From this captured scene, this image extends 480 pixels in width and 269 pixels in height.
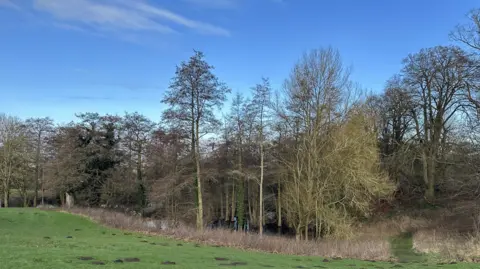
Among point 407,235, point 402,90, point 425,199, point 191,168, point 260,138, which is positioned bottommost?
point 407,235

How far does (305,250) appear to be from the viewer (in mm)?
19594

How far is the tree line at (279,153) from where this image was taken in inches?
1169

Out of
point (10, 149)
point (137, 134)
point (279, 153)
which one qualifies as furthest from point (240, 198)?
point (10, 149)

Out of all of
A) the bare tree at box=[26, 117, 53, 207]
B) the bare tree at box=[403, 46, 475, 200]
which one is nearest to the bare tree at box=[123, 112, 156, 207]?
the bare tree at box=[26, 117, 53, 207]

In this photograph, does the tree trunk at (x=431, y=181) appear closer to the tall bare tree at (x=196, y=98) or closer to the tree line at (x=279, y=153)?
the tree line at (x=279, y=153)

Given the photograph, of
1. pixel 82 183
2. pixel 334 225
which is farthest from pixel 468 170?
pixel 82 183

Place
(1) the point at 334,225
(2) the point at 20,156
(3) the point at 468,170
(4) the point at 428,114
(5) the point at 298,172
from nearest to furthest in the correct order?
(1) the point at 334,225 → (5) the point at 298,172 → (3) the point at 468,170 → (4) the point at 428,114 → (2) the point at 20,156

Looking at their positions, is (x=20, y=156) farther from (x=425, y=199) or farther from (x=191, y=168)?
(x=425, y=199)

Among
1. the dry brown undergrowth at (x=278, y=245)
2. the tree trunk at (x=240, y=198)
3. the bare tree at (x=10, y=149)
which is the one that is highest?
the bare tree at (x=10, y=149)

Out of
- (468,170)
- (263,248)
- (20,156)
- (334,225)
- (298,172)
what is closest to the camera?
(263,248)

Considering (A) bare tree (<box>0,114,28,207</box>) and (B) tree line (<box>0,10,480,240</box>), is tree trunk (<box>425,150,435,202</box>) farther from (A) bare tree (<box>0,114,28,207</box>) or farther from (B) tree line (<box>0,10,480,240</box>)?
(A) bare tree (<box>0,114,28,207</box>)

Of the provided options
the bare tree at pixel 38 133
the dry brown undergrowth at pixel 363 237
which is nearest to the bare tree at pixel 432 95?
the dry brown undergrowth at pixel 363 237

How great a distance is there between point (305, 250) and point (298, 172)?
11173 mm

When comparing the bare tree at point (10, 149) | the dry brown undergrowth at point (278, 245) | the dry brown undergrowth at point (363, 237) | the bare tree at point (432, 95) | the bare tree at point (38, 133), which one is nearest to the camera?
the dry brown undergrowth at point (363, 237)
